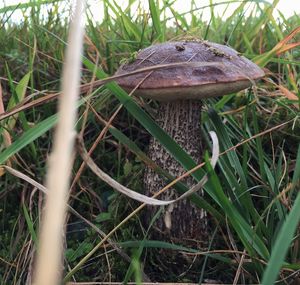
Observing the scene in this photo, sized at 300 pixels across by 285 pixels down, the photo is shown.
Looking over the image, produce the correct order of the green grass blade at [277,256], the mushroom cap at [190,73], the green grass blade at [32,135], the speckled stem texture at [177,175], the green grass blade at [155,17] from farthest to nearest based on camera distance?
the green grass blade at [155,17]
the speckled stem texture at [177,175]
the mushroom cap at [190,73]
the green grass blade at [32,135]
the green grass blade at [277,256]

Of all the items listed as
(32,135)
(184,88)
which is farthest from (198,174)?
(32,135)

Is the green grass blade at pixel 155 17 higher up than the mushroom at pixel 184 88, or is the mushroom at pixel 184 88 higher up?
the green grass blade at pixel 155 17

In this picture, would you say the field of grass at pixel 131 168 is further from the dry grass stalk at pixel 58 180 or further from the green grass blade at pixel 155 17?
the dry grass stalk at pixel 58 180

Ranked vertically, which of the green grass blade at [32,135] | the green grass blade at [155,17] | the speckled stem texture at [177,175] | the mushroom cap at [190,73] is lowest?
the speckled stem texture at [177,175]

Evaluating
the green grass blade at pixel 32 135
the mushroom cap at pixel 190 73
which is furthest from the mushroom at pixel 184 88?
the green grass blade at pixel 32 135

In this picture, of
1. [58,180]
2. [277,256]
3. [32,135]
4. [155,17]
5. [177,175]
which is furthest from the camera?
[155,17]

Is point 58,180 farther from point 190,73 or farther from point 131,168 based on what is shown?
point 131,168

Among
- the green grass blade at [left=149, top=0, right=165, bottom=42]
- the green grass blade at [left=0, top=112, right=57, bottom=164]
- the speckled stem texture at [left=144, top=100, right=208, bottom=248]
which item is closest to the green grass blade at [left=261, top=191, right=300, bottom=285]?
the green grass blade at [left=0, top=112, right=57, bottom=164]
